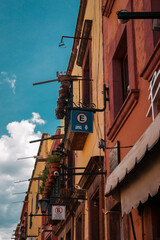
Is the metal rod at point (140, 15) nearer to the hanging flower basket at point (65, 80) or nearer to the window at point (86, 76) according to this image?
the window at point (86, 76)

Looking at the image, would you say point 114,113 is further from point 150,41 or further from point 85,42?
point 85,42

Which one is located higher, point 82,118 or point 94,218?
point 82,118

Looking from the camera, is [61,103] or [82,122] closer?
[82,122]

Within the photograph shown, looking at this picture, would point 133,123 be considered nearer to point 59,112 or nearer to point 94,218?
point 94,218

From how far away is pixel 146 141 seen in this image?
429 centimetres

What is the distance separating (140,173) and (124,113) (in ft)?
7.87

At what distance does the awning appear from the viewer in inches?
167

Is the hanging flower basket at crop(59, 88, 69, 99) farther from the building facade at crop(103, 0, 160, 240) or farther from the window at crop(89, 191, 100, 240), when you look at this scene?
the window at crop(89, 191, 100, 240)

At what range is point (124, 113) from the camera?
7148 millimetres

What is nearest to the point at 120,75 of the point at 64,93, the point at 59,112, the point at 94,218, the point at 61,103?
the point at 94,218

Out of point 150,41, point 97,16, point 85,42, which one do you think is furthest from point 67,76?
point 150,41

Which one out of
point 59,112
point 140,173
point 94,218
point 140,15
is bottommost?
point 140,173

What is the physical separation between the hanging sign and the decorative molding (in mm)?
1792

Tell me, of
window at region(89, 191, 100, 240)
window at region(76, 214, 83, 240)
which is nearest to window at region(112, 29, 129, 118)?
window at region(89, 191, 100, 240)
